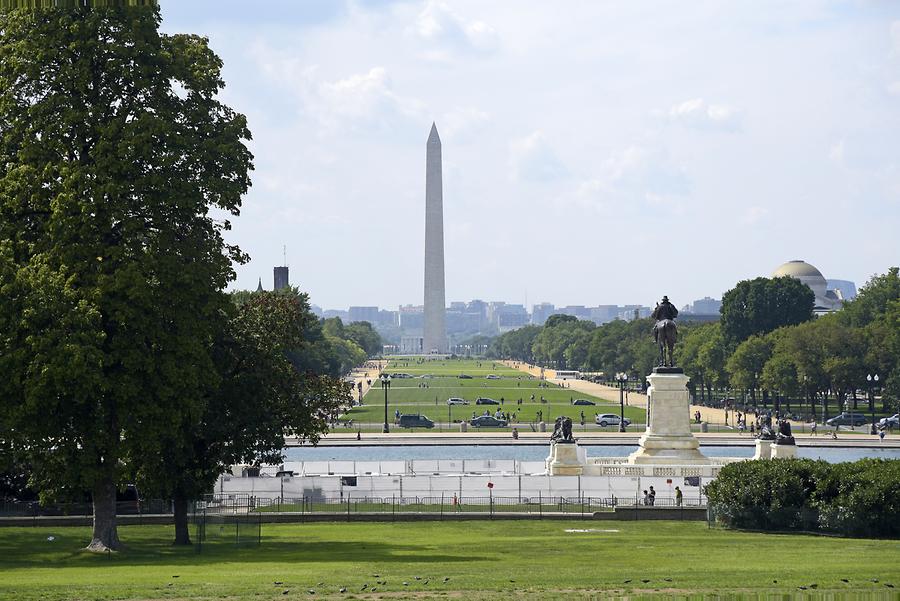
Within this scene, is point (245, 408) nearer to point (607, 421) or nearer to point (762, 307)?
point (607, 421)

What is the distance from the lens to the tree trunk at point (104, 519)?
37531 mm

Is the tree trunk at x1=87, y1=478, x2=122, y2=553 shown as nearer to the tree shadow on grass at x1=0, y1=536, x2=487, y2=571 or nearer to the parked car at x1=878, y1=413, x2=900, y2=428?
the tree shadow on grass at x1=0, y1=536, x2=487, y2=571

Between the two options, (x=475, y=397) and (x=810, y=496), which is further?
(x=475, y=397)

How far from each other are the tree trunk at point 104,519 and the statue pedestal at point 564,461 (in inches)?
952

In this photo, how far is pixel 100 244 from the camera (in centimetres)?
3697

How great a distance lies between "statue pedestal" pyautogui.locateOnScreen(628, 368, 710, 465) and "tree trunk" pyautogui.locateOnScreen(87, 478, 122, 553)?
87.3 ft

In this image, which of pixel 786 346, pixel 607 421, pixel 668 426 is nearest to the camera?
pixel 668 426

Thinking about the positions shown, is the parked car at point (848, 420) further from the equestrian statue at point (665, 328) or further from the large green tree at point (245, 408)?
the large green tree at point (245, 408)

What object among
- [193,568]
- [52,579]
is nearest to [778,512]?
[193,568]

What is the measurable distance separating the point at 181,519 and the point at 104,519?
2.21m

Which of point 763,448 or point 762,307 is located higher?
point 762,307

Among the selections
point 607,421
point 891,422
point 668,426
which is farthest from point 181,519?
point 891,422

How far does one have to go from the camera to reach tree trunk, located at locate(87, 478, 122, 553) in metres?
37.5

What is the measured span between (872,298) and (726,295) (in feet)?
47.0
